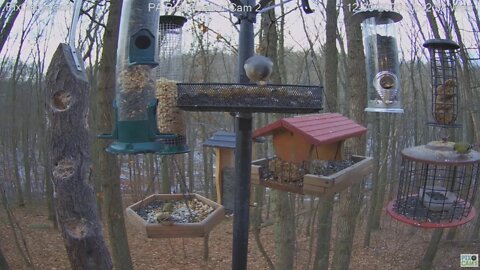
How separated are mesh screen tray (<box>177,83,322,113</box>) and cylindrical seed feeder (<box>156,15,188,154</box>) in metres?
0.92

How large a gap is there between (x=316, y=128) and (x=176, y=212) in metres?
1.31

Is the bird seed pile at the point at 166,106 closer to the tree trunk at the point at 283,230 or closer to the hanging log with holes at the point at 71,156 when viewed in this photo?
the hanging log with holes at the point at 71,156

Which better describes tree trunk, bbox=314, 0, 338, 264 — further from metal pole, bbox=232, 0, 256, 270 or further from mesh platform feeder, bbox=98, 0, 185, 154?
metal pole, bbox=232, 0, 256, 270

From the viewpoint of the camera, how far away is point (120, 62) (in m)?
2.78

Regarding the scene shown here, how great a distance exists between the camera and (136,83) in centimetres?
274

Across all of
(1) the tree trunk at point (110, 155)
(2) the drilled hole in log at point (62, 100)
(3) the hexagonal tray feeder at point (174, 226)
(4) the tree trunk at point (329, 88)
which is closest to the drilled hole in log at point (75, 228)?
(3) the hexagonal tray feeder at point (174, 226)

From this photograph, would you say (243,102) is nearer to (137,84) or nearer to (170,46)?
(137,84)

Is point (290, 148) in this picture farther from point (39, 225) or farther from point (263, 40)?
point (39, 225)

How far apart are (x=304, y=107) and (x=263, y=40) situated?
4.12 metres

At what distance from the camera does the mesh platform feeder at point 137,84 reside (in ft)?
8.46

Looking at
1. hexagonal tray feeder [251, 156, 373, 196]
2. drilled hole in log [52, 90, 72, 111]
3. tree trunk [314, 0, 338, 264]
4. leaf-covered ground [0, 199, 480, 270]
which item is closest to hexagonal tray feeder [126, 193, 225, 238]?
hexagonal tray feeder [251, 156, 373, 196]

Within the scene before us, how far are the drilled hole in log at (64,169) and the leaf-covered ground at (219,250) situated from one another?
27.5ft

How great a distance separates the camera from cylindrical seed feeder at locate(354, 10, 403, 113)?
404 centimetres

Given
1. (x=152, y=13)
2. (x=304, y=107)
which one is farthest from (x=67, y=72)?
(x=304, y=107)
